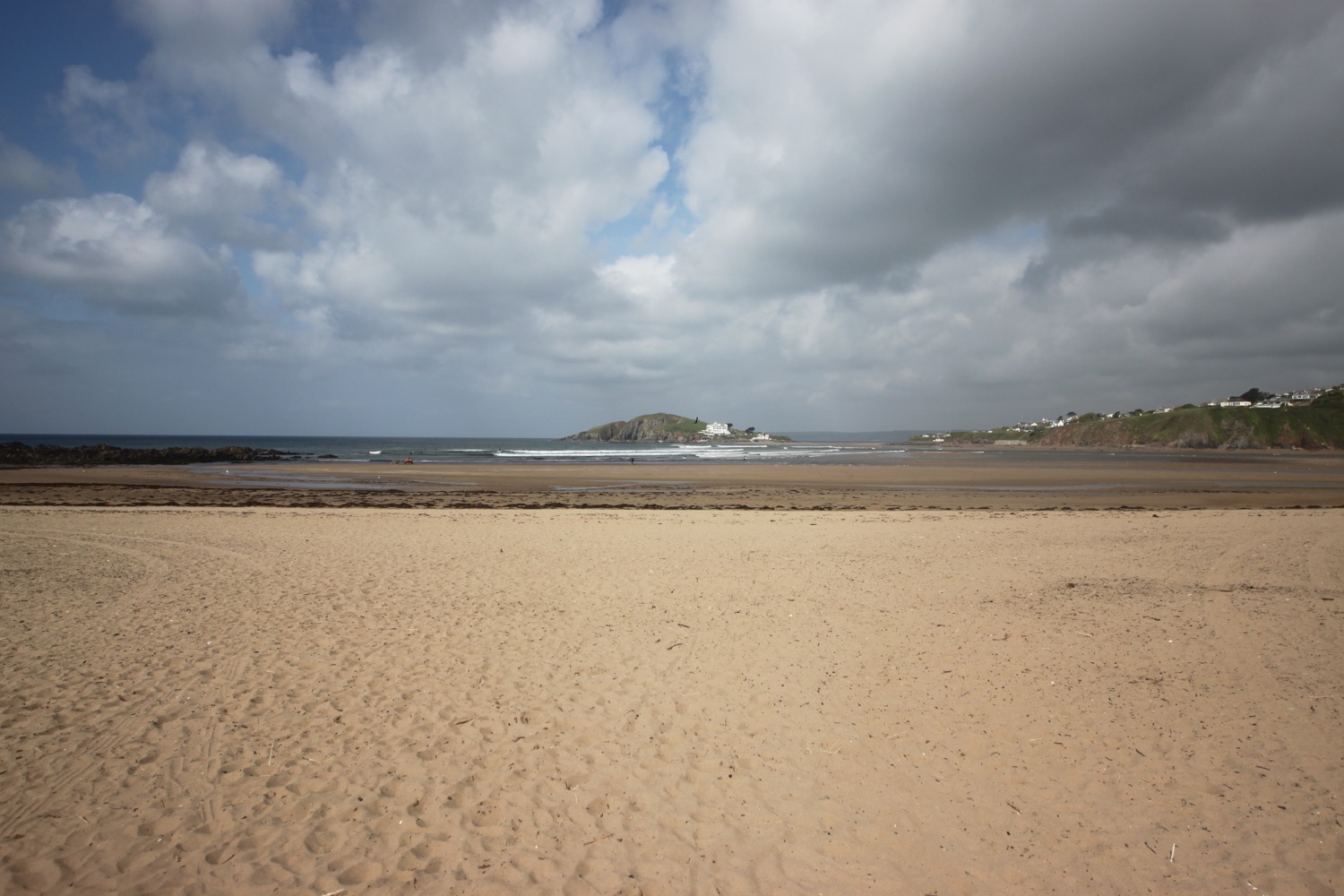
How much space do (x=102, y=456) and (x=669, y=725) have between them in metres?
72.2

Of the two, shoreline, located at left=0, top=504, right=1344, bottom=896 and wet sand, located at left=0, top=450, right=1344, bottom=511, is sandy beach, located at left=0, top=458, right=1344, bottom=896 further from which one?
wet sand, located at left=0, top=450, right=1344, bottom=511

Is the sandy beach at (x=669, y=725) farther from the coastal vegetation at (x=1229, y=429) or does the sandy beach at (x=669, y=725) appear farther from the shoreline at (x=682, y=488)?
the coastal vegetation at (x=1229, y=429)

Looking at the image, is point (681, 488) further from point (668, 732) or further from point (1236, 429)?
point (1236, 429)

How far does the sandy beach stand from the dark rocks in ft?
170

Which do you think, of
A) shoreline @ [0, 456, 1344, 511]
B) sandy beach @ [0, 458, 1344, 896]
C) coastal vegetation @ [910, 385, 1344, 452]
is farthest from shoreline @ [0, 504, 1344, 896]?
coastal vegetation @ [910, 385, 1344, 452]

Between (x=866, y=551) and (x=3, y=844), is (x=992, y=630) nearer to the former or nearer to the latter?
(x=866, y=551)

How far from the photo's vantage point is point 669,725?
18.3 ft

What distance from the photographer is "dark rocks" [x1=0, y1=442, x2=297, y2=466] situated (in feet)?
163

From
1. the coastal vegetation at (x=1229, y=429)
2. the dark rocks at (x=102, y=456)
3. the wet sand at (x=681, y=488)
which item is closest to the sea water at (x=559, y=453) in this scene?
the dark rocks at (x=102, y=456)

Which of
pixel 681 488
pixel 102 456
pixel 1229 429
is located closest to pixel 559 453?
pixel 102 456

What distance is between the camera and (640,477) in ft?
129

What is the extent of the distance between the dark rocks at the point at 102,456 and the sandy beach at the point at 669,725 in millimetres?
51842

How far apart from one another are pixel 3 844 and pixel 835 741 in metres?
5.88

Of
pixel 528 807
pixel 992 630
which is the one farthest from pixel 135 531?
pixel 992 630
